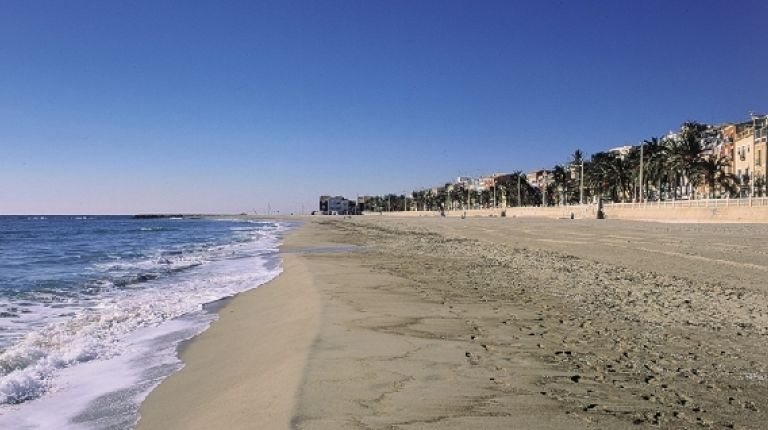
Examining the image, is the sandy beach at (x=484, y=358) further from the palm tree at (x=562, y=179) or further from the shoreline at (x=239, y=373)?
the palm tree at (x=562, y=179)

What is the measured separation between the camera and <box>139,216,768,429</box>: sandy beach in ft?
12.8

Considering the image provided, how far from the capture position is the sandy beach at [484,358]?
3.90 metres

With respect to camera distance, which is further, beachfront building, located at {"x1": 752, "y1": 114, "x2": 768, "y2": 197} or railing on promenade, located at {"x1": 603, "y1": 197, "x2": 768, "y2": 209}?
beachfront building, located at {"x1": 752, "y1": 114, "x2": 768, "y2": 197}

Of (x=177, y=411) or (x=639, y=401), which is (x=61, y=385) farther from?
(x=639, y=401)

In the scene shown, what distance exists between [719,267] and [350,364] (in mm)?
11792

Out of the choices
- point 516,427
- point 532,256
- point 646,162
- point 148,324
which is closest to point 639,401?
point 516,427

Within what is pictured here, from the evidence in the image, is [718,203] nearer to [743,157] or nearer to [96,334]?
[743,157]

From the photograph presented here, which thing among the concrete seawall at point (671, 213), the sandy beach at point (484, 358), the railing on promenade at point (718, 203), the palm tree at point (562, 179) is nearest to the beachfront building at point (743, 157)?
the concrete seawall at point (671, 213)

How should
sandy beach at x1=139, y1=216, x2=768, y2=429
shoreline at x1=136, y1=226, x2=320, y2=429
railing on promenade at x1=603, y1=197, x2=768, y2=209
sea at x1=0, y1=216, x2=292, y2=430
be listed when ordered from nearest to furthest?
sandy beach at x1=139, y1=216, x2=768, y2=429 < shoreline at x1=136, y1=226, x2=320, y2=429 < sea at x1=0, y1=216, x2=292, y2=430 < railing on promenade at x1=603, y1=197, x2=768, y2=209

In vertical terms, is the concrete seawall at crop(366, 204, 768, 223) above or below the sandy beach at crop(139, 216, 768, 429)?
above

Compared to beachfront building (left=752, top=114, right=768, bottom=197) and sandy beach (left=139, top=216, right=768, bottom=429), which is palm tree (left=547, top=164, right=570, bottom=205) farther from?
sandy beach (left=139, top=216, right=768, bottom=429)

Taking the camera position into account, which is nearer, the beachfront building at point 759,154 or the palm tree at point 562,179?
the beachfront building at point 759,154

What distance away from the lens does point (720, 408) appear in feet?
13.0

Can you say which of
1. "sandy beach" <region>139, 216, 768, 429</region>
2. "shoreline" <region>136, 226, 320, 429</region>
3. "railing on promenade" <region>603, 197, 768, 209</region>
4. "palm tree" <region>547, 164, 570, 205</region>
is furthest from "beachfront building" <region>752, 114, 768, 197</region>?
"shoreline" <region>136, 226, 320, 429</region>
